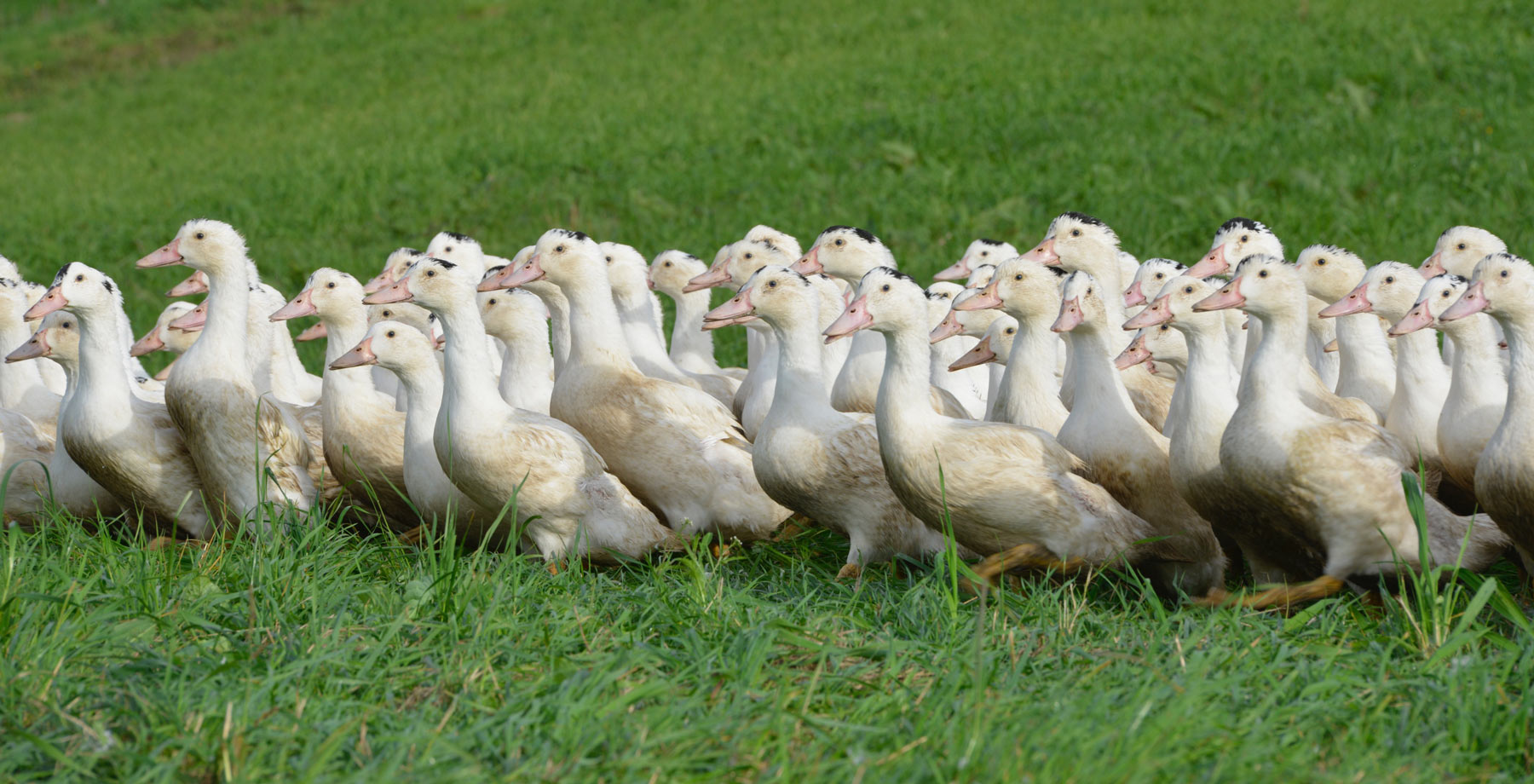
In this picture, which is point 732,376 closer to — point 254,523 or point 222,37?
point 254,523

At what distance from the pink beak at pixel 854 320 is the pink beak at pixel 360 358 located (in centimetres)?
181

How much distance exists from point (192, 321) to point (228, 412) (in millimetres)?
1469

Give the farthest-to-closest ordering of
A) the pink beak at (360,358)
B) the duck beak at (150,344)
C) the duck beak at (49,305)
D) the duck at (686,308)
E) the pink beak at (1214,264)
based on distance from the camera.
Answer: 1. the duck at (686,308)
2. the duck beak at (150,344)
3. the pink beak at (1214,264)
4. the duck beak at (49,305)
5. the pink beak at (360,358)

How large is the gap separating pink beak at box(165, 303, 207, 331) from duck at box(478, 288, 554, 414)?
4.77 feet

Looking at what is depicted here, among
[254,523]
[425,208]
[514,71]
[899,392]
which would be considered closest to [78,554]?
[254,523]

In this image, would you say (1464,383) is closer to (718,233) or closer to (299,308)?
(299,308)

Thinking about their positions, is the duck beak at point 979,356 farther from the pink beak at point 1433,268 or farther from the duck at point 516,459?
the pink beak at point 1433,268

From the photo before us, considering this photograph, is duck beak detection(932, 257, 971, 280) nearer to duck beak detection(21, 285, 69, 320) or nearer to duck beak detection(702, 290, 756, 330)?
duck beak detection(702, 290, 756, 330)

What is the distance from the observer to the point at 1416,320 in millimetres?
4867

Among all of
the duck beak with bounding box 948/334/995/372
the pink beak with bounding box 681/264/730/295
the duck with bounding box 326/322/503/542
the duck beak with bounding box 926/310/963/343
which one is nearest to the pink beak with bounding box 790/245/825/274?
the pink beak with bounding box 681/264/730/295

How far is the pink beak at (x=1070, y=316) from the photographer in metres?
5.24

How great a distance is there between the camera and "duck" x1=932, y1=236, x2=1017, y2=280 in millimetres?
7566

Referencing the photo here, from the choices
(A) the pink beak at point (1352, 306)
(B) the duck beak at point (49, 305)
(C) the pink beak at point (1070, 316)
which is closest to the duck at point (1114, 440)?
(C) the pink beak at point (1070, 316)

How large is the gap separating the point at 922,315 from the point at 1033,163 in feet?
29.9
